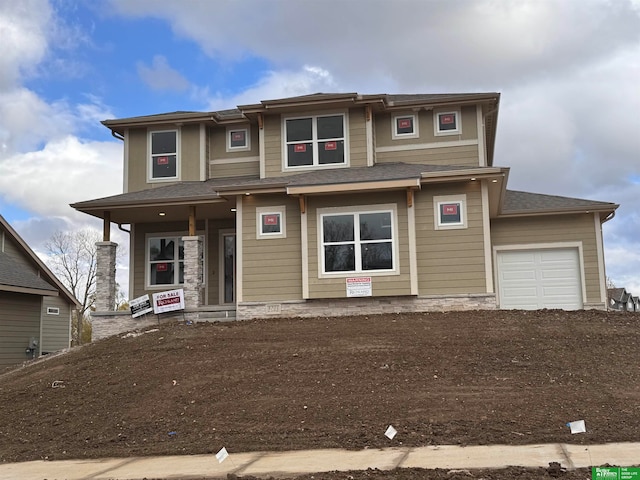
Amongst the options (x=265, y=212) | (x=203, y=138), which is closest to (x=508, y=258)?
(x=265, y=212)

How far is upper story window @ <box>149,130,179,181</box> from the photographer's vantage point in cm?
1939

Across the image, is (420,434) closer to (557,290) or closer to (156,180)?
(557,290)

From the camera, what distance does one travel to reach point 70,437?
30.4 feet

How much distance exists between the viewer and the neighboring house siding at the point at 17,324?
19.2 m

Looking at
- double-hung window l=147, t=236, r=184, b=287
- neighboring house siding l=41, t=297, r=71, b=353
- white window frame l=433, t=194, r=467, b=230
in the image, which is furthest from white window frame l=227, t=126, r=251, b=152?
neighboring house siding l=41, t=297, r=71, b=353

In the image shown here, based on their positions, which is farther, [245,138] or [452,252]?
[245,138]

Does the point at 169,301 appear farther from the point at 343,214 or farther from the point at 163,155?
the point at 163,155

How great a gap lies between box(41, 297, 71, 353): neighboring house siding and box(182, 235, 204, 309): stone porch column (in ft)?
26.6

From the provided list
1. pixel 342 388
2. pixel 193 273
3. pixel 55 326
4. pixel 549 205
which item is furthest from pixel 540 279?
pixel 55 326

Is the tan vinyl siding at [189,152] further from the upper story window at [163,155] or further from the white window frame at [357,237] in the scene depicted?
the white window frame at [357,237]

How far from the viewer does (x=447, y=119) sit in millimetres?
18094

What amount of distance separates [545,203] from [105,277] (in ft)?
42.2

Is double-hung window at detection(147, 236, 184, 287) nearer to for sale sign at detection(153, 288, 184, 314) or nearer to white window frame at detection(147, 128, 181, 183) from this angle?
white window frame at detection(147, 128, 181, 183)

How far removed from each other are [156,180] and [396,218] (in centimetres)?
829
